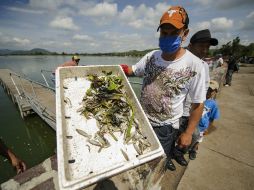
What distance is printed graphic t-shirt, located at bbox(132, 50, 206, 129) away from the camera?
2.06 meters

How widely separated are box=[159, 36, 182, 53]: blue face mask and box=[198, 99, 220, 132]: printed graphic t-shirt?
7.76 ft

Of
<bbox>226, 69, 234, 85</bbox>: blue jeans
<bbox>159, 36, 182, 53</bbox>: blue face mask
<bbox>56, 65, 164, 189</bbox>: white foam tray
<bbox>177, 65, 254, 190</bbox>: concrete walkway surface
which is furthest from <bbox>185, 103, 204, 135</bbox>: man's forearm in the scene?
<bbox>226, 69, 234, 85</bbox>: blue jeans

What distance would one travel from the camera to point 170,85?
2.16 m

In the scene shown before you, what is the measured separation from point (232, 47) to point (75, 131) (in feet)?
189

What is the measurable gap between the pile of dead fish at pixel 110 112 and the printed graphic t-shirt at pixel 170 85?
39cm

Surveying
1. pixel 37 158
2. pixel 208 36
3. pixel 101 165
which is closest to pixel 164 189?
pixel 101 165

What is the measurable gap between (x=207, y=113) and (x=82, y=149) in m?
3.54

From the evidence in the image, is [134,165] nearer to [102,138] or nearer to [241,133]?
[102,138]

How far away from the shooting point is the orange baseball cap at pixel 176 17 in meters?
1.97

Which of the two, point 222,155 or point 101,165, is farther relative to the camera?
point 222,155

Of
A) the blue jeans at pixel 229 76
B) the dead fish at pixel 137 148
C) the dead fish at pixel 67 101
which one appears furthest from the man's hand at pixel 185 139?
the blue jeans at pixel 229 76

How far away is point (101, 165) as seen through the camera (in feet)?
5.20

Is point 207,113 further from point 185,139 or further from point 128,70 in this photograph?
point 128,70

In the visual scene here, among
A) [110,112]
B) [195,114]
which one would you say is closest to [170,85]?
[195,114]
